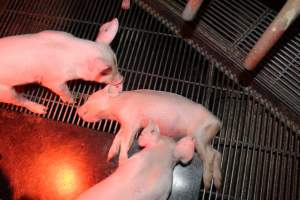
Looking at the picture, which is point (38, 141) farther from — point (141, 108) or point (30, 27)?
point (30, 27)

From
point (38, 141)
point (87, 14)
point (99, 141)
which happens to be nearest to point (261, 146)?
point (99, 141)

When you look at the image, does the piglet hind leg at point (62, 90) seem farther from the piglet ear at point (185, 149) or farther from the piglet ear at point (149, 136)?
the piglet ear at point (185, 149)

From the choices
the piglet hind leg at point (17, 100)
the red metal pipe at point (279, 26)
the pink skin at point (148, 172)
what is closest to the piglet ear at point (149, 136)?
the pink skin at point (148, 172)

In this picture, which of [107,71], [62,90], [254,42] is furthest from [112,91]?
[254,42]

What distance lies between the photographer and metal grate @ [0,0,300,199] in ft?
8.98

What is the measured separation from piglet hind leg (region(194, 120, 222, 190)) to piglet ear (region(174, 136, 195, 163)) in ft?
0.63

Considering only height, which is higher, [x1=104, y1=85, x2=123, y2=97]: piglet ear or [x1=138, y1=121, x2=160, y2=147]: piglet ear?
[x1=104, y1=85, x2=123, y2=97]: piglet ear

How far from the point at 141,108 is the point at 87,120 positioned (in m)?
0.48

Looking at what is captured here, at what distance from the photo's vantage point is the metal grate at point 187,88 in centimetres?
274

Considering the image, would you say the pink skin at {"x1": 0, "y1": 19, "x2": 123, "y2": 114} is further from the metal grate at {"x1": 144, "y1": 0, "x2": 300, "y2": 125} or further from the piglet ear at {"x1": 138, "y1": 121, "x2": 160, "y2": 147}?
the metal grate at {"x1": 144, "y1": 0, "x2": 300, "y2": 125}

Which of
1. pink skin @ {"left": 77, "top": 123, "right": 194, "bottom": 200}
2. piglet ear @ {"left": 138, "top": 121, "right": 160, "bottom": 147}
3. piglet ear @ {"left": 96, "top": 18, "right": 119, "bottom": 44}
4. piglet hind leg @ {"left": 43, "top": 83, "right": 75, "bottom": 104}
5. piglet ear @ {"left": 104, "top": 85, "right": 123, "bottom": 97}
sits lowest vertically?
pink skin @ {"left": 77, "top": 123, "right": 194, "bottom": 200}

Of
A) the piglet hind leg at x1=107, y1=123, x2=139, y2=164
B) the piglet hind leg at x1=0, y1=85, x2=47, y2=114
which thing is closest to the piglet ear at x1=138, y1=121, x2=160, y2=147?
the piglet hind leg at x1=107, y1=123, x2=139, y2=164

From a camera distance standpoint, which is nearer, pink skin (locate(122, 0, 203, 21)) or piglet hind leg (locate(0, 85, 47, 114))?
pink skin (locate(122, 0, 203, 21))

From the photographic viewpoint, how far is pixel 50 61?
8.74 feet
